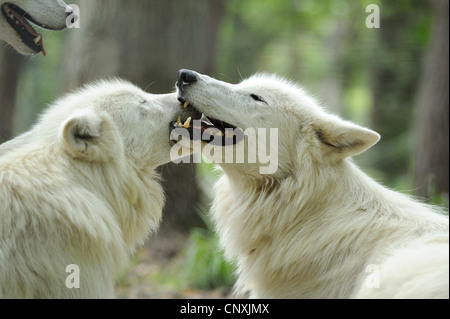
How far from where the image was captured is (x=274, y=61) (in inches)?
1016

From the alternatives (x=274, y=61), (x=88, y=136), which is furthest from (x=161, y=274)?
(x=274, y=61)

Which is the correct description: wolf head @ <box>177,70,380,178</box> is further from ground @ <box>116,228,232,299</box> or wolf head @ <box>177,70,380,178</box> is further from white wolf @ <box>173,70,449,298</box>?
ground @ <box>116,228,232,299</box>

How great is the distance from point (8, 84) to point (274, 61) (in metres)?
16.4

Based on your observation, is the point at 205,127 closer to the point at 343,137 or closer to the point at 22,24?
the point at 343,137

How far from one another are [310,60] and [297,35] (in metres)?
1.22

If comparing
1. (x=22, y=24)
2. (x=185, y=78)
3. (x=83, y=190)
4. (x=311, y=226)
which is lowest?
(x=311, y=226)

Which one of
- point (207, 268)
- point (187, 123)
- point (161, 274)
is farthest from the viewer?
point (161, 274)

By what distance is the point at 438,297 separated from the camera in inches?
118

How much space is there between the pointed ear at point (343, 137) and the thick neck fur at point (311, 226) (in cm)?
15

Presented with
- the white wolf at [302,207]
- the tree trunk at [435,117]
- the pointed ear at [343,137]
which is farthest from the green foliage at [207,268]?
the tree trunk at [435,117]

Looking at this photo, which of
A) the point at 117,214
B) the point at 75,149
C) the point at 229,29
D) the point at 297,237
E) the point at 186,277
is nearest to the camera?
the point at 75,149

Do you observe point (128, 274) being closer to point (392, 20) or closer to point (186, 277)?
point (186, 277)

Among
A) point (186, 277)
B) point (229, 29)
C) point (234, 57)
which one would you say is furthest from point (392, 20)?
point (186, 277)

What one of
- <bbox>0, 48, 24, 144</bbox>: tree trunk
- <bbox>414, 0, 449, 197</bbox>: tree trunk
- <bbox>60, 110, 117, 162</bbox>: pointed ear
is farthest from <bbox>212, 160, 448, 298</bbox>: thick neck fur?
<bbox>0, 48, 24, 144</bbox>: tree trunk
